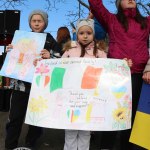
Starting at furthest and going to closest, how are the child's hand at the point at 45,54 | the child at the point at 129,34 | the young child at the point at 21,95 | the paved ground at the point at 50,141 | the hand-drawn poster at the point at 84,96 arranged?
the paved ground at the point at 50,141
the young child at the point at 21,95
the child's hand at the point at 45,54
the child at the point at 129,34
the hand-drawn poster at the point at 84,96

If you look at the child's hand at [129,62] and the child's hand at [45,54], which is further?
the child's hand at [45,54]

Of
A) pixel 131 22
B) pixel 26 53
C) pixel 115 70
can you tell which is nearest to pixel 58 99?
pixel 115 70

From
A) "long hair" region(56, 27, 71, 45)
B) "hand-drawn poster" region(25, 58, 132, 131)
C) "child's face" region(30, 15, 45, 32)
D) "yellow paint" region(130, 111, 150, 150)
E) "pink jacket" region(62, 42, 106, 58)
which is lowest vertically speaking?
"yellow paint" region(130, 111, 150, 150)

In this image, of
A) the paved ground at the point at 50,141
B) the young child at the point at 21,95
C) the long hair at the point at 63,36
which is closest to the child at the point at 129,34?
the young child at the point at 21,95

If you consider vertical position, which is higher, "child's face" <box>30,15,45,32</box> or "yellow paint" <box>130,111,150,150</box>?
"child's face" <box>30,15,45,32</box>

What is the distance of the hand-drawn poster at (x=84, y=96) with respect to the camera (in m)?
3.41

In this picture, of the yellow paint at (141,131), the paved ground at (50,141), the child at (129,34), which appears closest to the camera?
the yellow paint at (141,131)

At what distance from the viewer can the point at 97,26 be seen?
4.61m

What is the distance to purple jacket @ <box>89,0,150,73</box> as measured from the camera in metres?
3.89

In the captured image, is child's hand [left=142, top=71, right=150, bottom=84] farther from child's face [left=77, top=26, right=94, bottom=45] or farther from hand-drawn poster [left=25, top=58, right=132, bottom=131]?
child's face [left=77, top=26, right=94, bottom=45]

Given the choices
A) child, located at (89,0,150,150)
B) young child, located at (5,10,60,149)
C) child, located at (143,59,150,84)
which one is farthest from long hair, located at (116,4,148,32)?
young child, located at (5,10,60,149)

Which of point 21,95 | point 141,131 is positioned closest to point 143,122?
point 141,131

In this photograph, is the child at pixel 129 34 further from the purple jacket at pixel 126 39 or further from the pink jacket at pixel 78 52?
the pink jacket at pixel 78 52

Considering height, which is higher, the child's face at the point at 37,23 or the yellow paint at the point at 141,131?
the child's face at the point at 37,23
